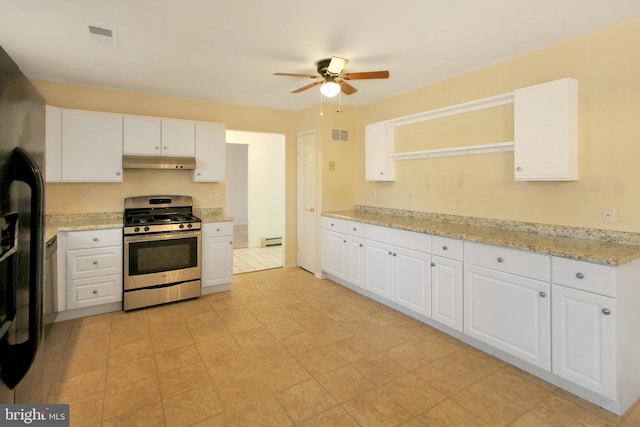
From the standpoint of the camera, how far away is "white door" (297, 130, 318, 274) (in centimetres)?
491

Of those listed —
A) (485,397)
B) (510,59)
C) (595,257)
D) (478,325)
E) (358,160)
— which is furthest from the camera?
(358,160)

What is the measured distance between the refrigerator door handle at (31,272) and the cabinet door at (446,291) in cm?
269

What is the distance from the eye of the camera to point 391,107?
4.30 meters

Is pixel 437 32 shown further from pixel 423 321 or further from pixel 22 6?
pixel 22 6

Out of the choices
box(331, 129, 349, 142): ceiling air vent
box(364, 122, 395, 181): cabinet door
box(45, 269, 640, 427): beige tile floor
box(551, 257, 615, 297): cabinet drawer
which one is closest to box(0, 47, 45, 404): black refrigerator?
box(45, 269, 640, 427): beige tile floor

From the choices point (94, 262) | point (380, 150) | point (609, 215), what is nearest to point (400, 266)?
point (380, 150)

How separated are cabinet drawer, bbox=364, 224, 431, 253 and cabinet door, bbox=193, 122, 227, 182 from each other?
2061 millimetres

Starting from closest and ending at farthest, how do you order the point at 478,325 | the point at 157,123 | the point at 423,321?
1. the point at 478,325
2. the point at 423,321
3. the point at 157,123

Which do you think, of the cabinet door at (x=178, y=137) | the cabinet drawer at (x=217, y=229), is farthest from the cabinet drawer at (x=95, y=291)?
the cabinet door at (x=178, y=137)

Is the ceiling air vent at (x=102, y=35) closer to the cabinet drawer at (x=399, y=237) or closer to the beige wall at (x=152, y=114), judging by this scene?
the beige wall at (x=152, y=114)

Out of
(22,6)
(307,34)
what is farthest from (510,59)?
(22,6)

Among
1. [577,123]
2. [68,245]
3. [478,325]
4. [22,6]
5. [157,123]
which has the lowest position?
[478,325]

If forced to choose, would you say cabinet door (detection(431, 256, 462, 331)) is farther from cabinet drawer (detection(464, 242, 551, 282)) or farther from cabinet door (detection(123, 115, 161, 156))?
cabinet door (detection(123, 115, 161, 156))

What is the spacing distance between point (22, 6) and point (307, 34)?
187 cm
